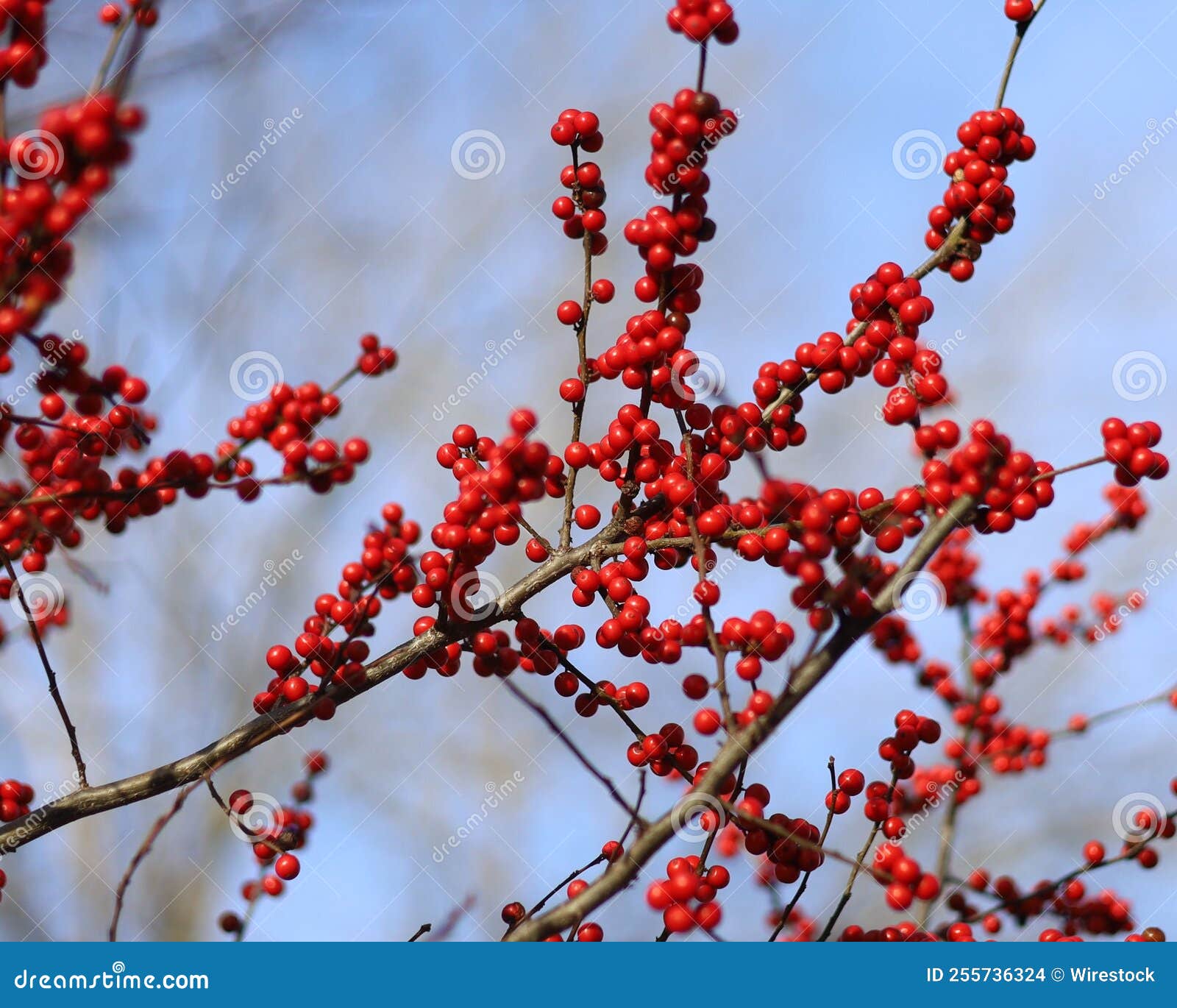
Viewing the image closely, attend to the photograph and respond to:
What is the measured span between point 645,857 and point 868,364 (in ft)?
3.20

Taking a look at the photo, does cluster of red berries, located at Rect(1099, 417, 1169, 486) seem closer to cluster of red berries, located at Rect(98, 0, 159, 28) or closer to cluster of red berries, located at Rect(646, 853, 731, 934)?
cluster of red berries, located at Rect(646, 853, 731, 934)

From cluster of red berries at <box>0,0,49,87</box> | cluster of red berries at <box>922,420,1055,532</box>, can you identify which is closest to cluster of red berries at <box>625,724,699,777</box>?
cluster of red berries at <box>922,420,1055,532</box>

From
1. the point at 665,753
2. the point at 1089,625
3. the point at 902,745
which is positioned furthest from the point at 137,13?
the point at 1089,625

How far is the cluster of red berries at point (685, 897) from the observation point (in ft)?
5.32

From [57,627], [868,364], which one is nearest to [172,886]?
[57,627]

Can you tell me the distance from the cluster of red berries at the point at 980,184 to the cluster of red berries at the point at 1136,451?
15.2 inches

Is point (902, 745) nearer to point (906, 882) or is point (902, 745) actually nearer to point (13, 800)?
point (906, 882)

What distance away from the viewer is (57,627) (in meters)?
2.55

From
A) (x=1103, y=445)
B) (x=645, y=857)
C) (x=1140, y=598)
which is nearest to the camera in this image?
(x=645, y=857)

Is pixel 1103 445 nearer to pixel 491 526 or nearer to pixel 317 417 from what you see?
pixel 491 526

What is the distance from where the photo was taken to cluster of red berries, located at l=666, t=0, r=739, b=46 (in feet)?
5.25

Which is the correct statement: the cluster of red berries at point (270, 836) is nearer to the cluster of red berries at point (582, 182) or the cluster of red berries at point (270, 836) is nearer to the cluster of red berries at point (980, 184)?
the cluster of red berries at point (582, 182)

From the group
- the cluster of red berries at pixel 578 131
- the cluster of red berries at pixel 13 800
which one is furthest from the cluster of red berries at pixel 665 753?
the cluster of red berries at pixel 13 800

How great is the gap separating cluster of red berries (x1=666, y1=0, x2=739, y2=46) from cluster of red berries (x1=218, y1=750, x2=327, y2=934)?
63.7 inches
